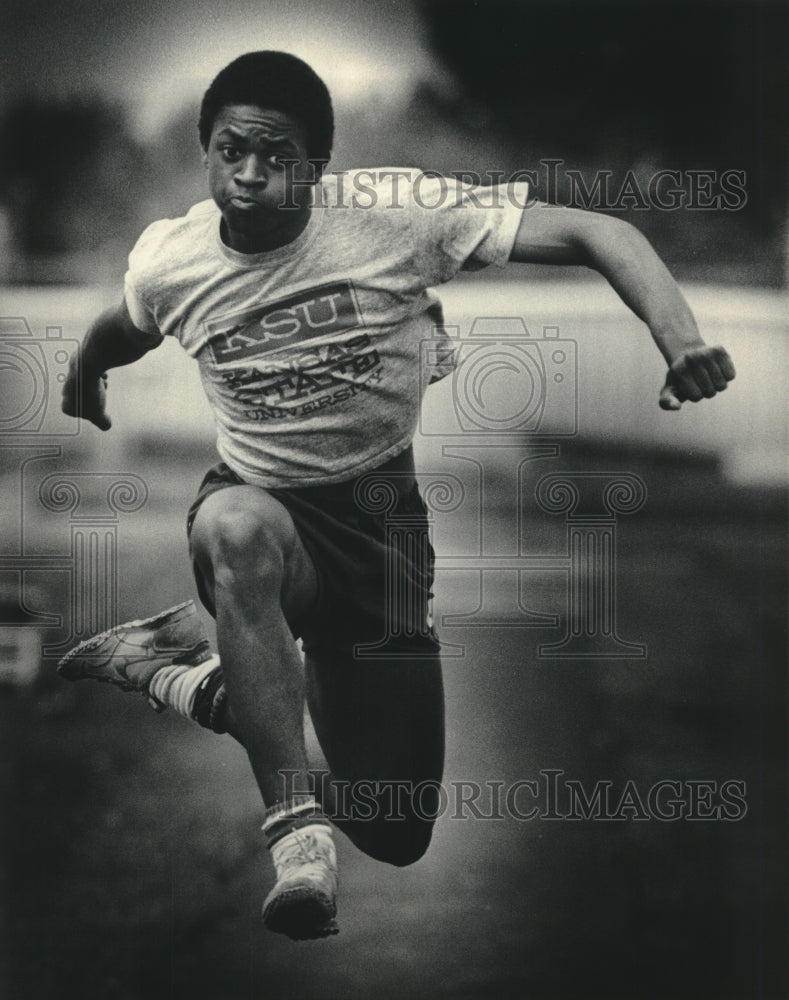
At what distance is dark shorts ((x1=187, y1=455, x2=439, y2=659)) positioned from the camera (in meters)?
3.47

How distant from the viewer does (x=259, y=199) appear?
3400 mm

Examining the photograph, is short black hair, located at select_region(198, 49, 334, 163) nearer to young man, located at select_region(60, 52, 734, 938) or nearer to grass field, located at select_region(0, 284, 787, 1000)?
young man, located at select_region(60, 52, 734, 938)

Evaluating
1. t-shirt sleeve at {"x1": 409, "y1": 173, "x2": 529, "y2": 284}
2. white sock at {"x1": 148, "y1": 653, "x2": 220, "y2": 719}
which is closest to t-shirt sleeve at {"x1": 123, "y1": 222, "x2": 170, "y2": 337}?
t-shirt sleeve at {"x1": 409, "y1": 173, "x2": 529, "y2": 284}

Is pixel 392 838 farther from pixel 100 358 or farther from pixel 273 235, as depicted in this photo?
pixel 273 235

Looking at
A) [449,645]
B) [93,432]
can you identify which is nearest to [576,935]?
[449,645]

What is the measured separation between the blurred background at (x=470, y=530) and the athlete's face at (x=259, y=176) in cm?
16

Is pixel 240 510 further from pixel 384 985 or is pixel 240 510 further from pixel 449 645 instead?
pixel 384 985

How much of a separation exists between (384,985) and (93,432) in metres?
1.79

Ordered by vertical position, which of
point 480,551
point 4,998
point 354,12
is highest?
point 354,12

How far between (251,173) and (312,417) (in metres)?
0.68

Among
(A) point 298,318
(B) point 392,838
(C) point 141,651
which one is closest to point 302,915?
(B) point 392,838

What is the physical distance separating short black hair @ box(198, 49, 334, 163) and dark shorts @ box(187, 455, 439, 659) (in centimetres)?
93

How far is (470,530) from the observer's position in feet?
11.7

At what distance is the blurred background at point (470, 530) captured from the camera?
357 cm
